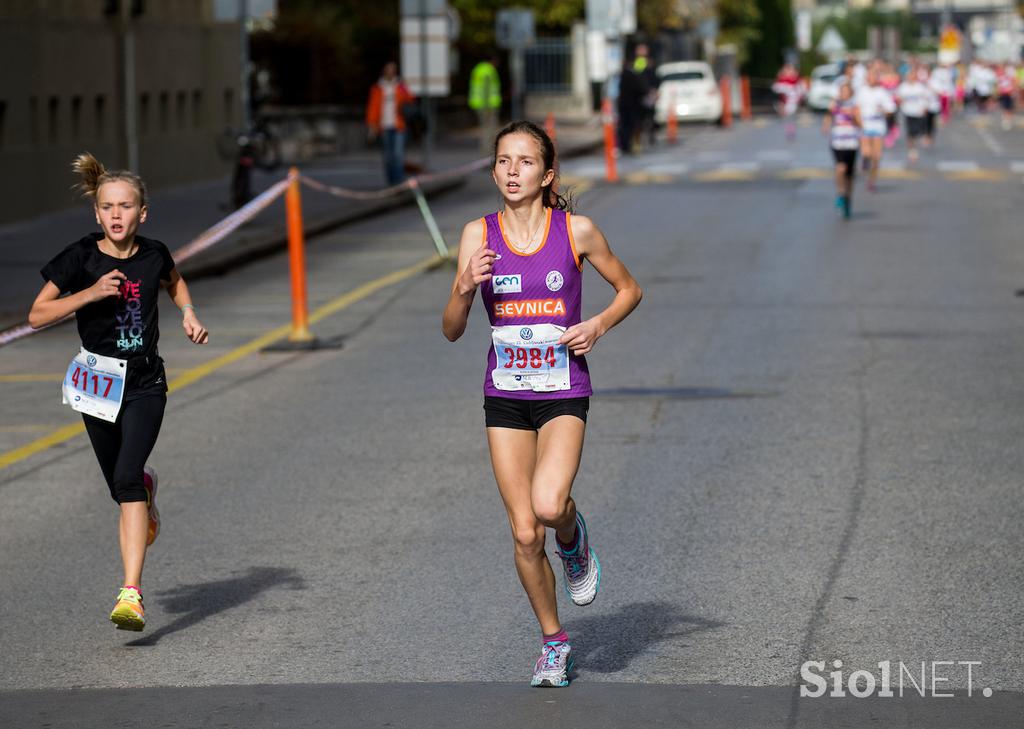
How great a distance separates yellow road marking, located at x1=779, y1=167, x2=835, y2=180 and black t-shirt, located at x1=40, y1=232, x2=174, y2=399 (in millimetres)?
27228

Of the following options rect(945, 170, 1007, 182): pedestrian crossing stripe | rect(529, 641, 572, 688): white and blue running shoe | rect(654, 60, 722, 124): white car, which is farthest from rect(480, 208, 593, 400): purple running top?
rect(654, 60, 722, 124): white car

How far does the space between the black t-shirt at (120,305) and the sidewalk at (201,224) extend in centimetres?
928

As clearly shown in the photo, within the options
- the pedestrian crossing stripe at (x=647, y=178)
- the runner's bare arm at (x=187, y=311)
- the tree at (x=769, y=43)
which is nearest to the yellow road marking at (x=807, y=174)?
the pedestrian crossing stripe at (x=647, y=178)

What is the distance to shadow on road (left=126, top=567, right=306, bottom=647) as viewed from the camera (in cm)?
718

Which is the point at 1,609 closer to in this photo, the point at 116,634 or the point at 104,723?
the point at 116,634

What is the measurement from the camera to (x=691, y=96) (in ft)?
191

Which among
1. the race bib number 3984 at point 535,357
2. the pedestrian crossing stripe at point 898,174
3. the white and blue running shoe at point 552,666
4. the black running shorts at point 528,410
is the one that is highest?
the race bib number 3984 at point 535,357

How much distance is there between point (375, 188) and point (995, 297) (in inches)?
611

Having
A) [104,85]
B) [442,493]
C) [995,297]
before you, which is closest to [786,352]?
[995,297]

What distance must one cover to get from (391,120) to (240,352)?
16678mm

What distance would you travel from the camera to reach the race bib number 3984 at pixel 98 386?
6.79 m

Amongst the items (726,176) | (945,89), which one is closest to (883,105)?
(726,176)

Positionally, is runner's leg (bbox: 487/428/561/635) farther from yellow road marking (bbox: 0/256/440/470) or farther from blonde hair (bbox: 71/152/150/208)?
yellow road marking (bbox: 0/256/440/470)

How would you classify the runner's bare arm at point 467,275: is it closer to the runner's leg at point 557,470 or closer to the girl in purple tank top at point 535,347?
the girl in purple tank top at point 535,347
